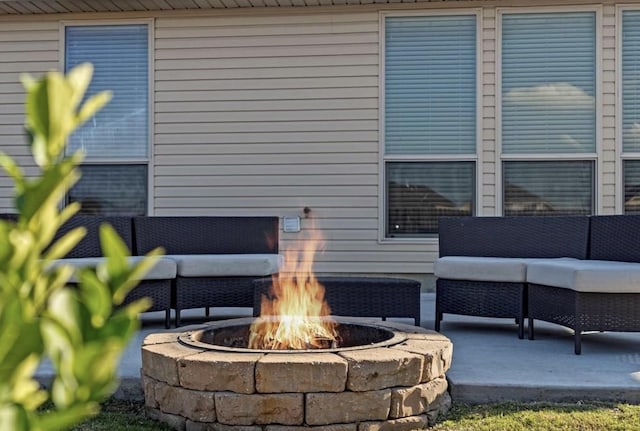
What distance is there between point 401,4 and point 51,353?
6347mm

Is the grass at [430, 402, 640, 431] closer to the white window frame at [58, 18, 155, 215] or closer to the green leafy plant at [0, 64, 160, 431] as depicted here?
the green leafy plant at [0, 64, 160, 431]

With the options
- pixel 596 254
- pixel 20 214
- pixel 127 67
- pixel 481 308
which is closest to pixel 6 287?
pixel 20 214

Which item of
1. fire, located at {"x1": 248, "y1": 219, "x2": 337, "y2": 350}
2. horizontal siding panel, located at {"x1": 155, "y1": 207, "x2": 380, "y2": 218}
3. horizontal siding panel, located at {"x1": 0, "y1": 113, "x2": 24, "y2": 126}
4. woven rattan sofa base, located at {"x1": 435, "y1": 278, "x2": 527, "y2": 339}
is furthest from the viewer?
horizontal siding panel, located at {"x1": 0, "y1": 113, "x2": 24, "y2": 126}

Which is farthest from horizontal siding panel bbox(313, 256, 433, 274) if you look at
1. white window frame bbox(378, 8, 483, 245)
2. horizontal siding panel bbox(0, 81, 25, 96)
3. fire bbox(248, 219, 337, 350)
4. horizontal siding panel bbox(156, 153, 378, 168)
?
horizontal siding panel bbox(0, 81, 25, 96)

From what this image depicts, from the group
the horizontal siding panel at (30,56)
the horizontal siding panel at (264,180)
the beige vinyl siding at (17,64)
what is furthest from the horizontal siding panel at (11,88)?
the horizontal siding panel at (264,180)

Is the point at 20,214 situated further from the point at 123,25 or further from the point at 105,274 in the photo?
the point at 123,25

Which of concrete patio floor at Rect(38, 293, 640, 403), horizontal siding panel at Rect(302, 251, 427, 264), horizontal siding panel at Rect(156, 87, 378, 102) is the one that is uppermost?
horizontal siding panel at Rect(156, 87, 378, 102)

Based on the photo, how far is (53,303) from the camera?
0.41m

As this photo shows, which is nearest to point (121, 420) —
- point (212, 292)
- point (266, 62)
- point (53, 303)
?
point (212, 292)

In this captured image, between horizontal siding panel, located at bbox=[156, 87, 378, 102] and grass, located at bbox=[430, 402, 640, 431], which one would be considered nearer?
grass, located at bbox=[430, 402, 640, 431]

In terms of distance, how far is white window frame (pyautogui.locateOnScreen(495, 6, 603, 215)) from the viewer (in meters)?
6.19

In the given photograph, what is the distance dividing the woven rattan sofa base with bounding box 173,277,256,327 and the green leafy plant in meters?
4.29

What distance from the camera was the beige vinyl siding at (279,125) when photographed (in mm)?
6422

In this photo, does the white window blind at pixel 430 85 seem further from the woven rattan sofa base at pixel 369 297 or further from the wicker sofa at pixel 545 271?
the woven rattan sofa base at pixel 369 297
